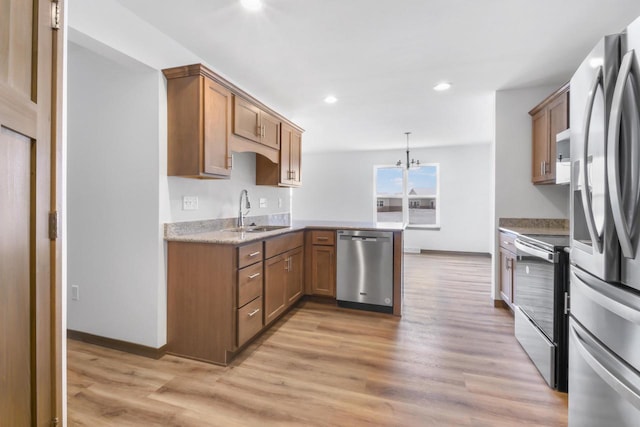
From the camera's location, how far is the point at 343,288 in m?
3.42

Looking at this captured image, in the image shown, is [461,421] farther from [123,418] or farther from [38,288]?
[38,288]

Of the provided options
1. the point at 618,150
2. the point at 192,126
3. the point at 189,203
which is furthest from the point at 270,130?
the point at 618,150

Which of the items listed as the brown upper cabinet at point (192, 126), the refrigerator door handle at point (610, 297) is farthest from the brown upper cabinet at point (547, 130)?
the brown upper cabinet at point (192, 126)

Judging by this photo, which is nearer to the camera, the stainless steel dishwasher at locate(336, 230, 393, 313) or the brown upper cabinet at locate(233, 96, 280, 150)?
the brown upper cabinet at locate(233, 96, 280, 150)

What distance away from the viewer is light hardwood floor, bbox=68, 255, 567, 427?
1.68 meters

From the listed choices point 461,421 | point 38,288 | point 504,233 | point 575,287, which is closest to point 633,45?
point 575,287

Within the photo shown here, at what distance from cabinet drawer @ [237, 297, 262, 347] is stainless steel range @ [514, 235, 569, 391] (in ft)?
6.76

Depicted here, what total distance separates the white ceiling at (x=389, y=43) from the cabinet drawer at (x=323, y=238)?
1.64m

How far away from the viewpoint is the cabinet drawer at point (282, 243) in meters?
2.68

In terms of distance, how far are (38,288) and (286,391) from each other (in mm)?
1434

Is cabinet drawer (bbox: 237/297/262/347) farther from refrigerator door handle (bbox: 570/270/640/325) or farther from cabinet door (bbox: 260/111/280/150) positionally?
refrigerator door handle (bbox: 570/270/640/325)

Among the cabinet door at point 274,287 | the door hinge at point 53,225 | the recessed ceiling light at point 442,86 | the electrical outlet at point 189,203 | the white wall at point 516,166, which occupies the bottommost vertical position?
the cabinet door at point 274,287

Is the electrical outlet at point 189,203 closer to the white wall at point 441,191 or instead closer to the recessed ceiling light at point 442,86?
the recessed ceiling light at point 442,86

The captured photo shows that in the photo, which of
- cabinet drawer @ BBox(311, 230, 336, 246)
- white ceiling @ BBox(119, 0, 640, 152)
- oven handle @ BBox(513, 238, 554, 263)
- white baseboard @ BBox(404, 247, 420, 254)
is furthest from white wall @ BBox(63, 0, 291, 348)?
white baseboard @ BBox(404, 247, 420, 254)
